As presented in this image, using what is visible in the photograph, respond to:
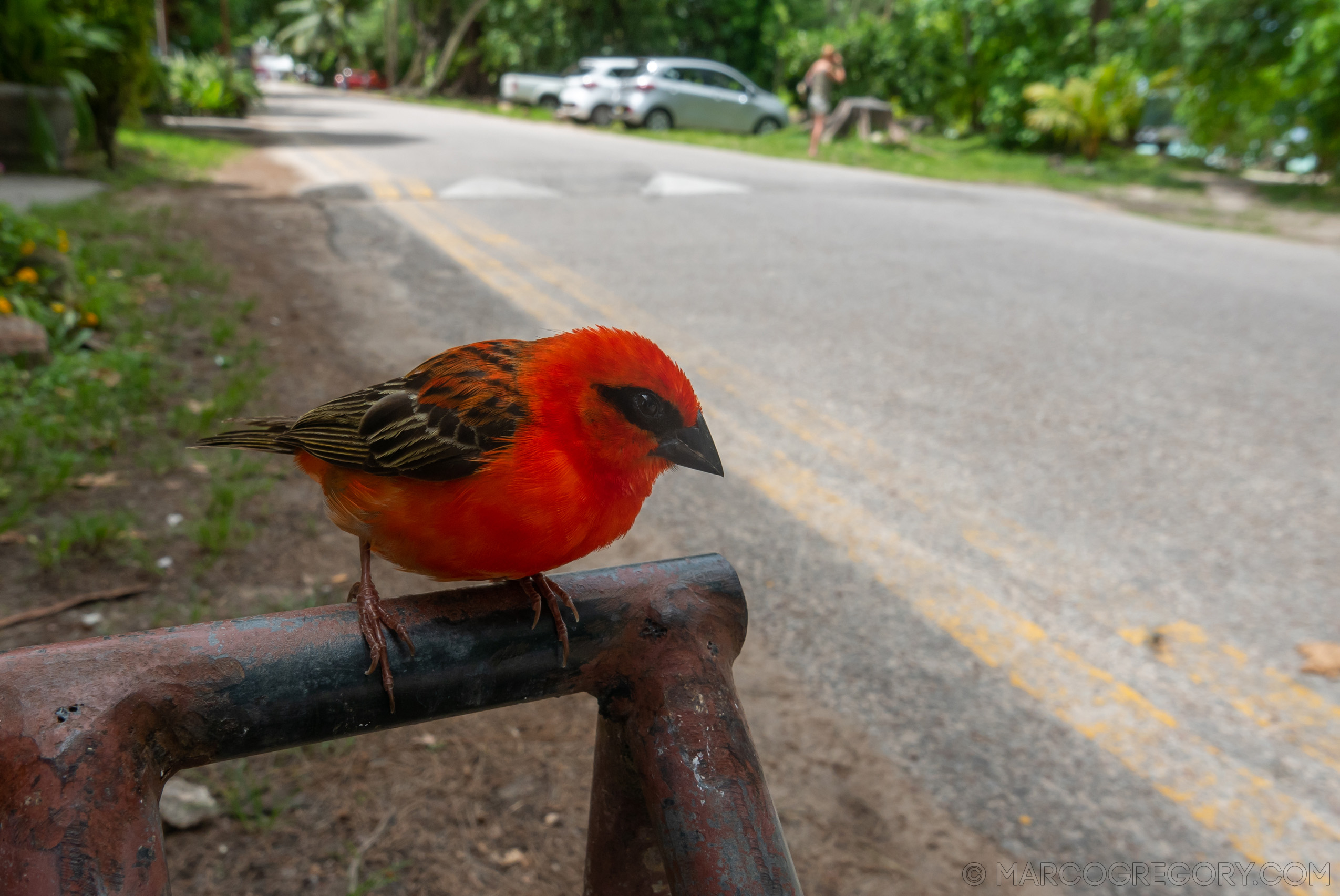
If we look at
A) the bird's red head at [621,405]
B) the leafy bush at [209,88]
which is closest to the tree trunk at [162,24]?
the leafy bush at [209,88]

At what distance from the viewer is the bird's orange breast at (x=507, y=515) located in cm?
127

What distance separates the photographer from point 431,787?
2.50 meters

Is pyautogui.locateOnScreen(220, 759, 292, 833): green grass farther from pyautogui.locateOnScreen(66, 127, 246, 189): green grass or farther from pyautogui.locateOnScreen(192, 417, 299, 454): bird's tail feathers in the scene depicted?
pyautogui.locateOnScreen(66, 127, 246, 189): green grass

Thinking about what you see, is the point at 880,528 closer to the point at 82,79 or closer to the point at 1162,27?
the point at 82,79

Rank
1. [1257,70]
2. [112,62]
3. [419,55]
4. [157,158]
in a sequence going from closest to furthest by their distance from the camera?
1. [112,62]
2. [157,158]
3. [1257,70]
4. [419,55]

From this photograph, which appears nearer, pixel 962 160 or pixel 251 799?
pixel 251 799

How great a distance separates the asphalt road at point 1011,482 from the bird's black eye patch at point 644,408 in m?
1.70

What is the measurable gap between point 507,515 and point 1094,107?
2183cm

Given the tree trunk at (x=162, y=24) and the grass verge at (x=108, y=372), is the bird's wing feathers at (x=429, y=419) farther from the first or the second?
the tree trunk at (x=162, y=24)

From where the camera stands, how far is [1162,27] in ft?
60.1

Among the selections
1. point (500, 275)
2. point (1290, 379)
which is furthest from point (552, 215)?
point (1290, 379)

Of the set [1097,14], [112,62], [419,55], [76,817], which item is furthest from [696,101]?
[419,55]

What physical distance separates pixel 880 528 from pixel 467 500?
290 cm

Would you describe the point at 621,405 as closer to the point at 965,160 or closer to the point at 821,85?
the point at 965,160
